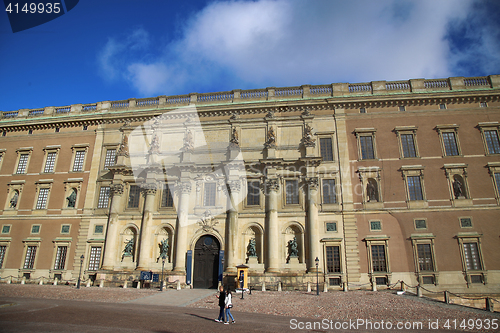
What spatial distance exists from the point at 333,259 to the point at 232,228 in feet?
30.9

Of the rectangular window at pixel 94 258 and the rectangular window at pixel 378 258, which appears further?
the rectangular window at pixel 94 258

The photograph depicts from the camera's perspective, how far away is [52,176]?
36.5 m

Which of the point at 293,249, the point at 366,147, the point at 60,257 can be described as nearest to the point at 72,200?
the point at 60,257

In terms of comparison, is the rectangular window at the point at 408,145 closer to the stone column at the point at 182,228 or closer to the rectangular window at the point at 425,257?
the rectangular window at the point at 425,257

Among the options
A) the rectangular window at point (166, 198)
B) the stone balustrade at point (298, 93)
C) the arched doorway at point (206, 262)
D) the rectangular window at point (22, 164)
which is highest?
the stone balustrade at point (298, 93)

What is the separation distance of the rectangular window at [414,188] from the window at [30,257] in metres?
37.7

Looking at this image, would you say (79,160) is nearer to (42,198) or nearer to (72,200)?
(72,200)

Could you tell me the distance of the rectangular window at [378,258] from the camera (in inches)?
1111

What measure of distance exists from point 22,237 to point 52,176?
6.96m

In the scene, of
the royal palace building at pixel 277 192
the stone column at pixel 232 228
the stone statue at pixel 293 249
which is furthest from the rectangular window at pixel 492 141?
the stone column at pixel 232 228

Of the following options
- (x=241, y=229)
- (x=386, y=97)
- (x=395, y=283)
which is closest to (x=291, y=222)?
(x=241, y=229)

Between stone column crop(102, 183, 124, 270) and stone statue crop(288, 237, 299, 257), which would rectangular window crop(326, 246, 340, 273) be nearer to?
stone statue crop(288, 237, 299, 257)

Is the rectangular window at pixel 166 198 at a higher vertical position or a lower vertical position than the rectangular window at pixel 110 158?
lower

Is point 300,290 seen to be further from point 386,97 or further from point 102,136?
point 102,136
